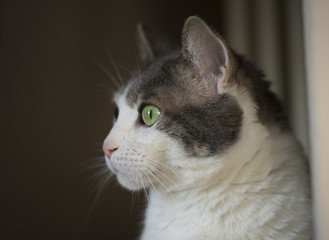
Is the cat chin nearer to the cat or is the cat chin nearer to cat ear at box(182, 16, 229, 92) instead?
the cat

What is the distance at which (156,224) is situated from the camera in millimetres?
1243

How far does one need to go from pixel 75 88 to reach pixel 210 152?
0.86 m

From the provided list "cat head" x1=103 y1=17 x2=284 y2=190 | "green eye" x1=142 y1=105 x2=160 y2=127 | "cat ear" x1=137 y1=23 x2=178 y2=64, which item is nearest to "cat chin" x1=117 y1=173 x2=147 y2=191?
"cat head" x1=103 y1=17 x2=284 y2=190

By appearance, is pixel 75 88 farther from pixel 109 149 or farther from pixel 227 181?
pixel 227 181

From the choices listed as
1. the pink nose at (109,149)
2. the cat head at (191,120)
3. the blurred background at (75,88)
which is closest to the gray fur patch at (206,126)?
the cat head at (191,120)

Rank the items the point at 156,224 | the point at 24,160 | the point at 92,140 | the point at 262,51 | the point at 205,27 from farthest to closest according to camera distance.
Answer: the point at 262,51 → the point at 92,140 → the point at 24,160 → the point at 156,224 → the point at 205,27

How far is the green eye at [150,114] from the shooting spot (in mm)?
1134

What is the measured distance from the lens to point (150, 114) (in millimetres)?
1149

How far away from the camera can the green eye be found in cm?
113

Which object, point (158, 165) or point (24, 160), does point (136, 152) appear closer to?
point (158, 165)

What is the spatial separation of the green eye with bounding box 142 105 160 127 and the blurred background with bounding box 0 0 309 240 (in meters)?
0.46

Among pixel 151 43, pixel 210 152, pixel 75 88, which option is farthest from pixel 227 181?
pixel 75 88

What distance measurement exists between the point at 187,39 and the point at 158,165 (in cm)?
37

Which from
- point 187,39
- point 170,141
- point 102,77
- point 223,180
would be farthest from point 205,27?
point 102,77
